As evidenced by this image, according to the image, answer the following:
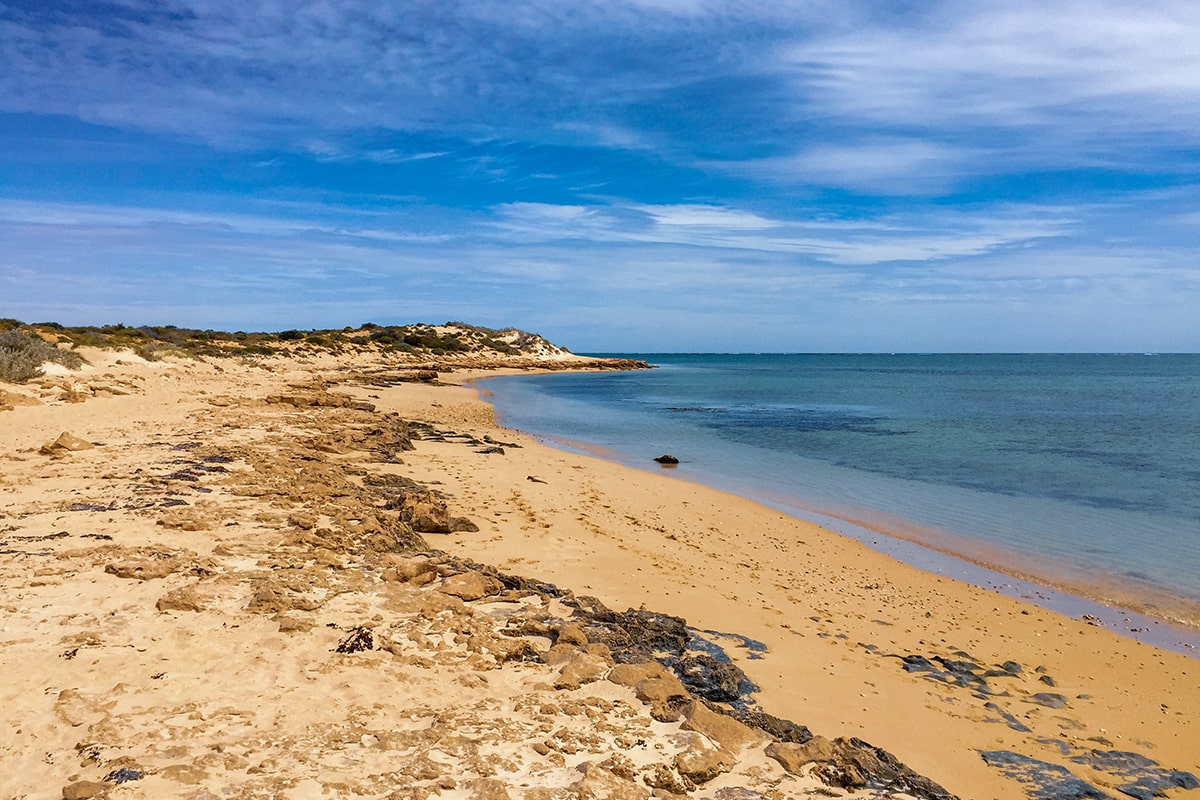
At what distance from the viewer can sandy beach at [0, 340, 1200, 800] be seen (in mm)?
3666

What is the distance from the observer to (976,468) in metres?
17.4

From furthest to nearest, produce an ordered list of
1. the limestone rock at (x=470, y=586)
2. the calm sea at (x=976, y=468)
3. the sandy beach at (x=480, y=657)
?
the calm sea at (x=976, y=468) < the limestone rock at (x=470, y=586) < the sandy beach at (x=480, y=657)

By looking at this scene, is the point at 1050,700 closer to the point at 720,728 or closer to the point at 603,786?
the point at 720,728

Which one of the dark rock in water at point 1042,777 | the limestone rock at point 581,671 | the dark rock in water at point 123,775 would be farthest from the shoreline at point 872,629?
the dark rock in water at point 123,775

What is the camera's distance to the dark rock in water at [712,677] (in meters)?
4.82

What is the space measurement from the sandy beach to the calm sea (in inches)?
93.2

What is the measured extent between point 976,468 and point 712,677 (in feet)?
49.8

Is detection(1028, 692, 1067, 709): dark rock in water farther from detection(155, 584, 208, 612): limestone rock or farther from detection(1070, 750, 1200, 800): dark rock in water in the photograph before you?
detection(155, 584, 208, 612): limestone rock

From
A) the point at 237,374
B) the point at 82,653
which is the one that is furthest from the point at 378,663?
the point at 237,374

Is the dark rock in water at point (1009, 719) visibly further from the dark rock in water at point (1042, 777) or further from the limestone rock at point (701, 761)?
the limestone rock at point (701, 761)

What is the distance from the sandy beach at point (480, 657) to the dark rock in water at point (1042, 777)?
24mm

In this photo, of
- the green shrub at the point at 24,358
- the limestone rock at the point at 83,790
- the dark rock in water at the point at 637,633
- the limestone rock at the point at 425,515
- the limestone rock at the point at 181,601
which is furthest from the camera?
the green shrub at the point at 24,358

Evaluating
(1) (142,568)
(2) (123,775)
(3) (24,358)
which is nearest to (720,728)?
(2) (123,775)

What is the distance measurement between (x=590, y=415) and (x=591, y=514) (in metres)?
19.8
